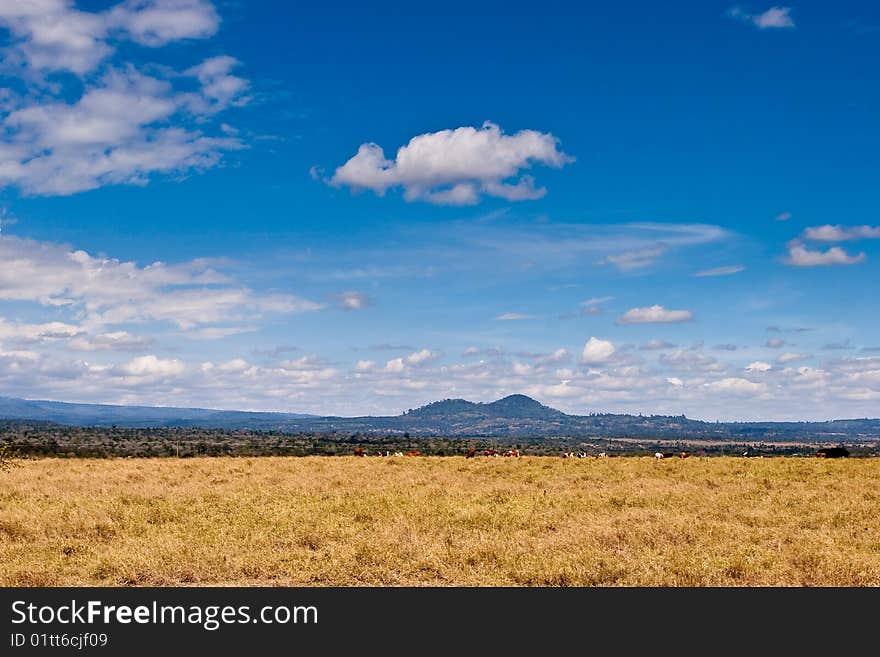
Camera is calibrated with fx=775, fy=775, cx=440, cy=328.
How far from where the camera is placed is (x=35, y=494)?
95.5ft

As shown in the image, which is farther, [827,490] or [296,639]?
[827,490]

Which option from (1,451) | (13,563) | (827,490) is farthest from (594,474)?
(1,451)

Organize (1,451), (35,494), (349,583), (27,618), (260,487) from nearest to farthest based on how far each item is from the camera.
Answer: (27,618)
(349,583)
(35,494)
(260,487)
(1,451)

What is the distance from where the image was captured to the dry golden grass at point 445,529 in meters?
16.1

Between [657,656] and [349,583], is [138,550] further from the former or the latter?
[657,656]

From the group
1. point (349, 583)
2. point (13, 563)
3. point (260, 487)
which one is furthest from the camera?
point (260, 487)

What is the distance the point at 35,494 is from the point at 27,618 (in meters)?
18.5

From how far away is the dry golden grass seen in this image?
52.9 feet

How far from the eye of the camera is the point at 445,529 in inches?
827

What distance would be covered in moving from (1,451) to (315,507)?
25.3 metres

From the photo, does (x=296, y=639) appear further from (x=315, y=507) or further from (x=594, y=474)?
(x=594, y=474)

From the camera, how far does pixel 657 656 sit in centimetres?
1137

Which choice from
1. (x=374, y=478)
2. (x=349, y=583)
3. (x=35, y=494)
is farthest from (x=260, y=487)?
(x=349, y=583)

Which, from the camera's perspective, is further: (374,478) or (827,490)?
Result: (374,478)
